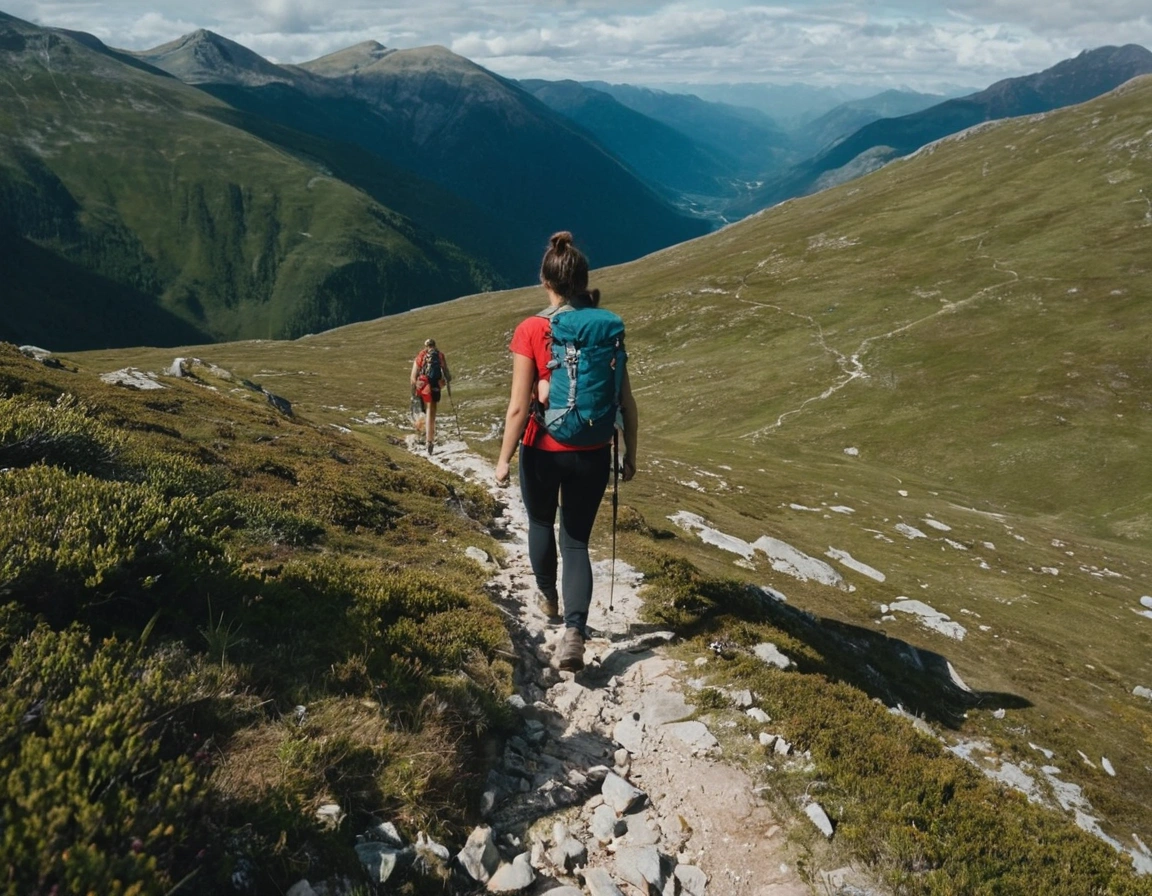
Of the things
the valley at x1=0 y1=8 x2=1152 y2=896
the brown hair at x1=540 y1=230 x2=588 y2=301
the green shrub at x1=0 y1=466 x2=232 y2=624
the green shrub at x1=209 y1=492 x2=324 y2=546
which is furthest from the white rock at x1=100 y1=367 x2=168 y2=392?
the brown hair at x1=540 y1=230 x2=588 y2=301

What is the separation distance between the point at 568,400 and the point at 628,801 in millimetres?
4370

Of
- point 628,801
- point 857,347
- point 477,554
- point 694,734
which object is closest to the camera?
point 628,801

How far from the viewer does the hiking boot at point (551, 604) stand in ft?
35.3

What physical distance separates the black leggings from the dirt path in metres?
1.09

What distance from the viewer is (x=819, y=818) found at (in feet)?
21.9

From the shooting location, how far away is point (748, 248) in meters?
166

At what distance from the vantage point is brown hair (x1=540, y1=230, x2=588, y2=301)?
8508 mm

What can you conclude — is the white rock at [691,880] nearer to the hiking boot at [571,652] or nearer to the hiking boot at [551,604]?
the hiking boot at [571,652]

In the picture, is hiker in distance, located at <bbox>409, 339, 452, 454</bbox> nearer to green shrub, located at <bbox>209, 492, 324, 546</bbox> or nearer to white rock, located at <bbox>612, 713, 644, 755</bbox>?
green shrub, located at <bbox>209, 492, 324, 546</bbox>

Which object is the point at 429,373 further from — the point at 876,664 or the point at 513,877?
the point at 513,877

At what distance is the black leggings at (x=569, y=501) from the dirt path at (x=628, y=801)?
1089 mm

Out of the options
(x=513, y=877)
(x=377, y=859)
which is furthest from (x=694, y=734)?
(x=377, y=859)

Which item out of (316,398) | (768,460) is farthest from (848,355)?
(316,398)

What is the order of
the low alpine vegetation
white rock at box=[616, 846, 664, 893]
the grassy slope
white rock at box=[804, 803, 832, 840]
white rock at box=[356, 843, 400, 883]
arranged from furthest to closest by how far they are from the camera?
the grassy slope, white rock at box=[804, 803, 832, 840], white rock at box=[616, 846, 664, 893], white rock at box=[356, 843, 400, 883], the low alpine vegetation
